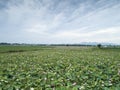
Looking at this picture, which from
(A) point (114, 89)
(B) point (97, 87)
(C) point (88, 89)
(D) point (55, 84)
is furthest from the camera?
(D) point (55, 84)

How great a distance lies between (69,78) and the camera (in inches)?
228

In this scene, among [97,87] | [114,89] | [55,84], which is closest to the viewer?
[114,89]

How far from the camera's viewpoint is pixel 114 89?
3.05 metres

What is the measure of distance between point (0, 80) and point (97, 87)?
9.83 ft

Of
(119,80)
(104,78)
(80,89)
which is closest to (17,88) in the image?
(80,89)

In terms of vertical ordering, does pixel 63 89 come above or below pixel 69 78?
above

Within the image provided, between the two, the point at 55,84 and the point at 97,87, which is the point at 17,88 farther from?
the point at 97,87

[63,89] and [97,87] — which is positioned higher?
[63,89]

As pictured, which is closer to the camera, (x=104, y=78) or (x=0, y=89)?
(x=0, y=89)

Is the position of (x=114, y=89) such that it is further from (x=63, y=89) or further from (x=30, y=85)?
(x=30, y=85)

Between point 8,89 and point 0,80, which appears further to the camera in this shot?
point 0,80

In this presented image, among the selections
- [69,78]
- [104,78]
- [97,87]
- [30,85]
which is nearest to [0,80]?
[30,85]

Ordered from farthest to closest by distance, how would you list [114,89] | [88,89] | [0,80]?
[0,80] → [88,89] → [114,89]

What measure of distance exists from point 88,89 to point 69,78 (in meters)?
1.73
